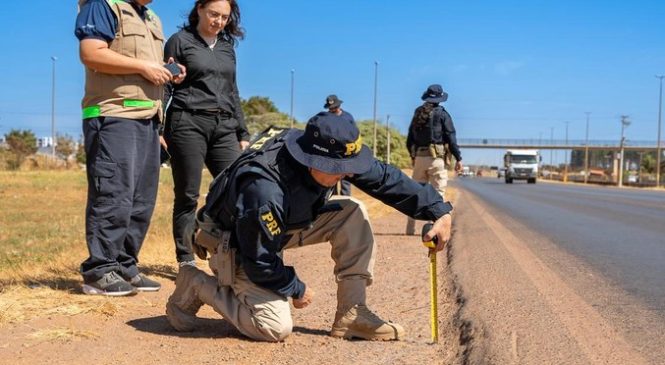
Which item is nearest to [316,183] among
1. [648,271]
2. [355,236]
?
[355,236]

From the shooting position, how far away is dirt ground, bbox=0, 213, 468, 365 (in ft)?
11.6

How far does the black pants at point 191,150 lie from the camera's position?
5367mm

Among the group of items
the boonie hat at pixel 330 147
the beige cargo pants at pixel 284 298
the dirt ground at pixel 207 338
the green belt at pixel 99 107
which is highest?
the green belt at pixel 99 107

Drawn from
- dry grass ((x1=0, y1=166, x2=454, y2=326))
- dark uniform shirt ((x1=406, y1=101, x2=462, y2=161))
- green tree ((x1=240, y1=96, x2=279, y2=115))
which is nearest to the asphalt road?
dark uniform shirt ((x1=406, y1=101, x2=462, y2=161))

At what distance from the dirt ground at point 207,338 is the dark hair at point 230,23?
1.95m

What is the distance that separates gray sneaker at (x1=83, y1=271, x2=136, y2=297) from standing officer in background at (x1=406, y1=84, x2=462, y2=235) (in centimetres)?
459

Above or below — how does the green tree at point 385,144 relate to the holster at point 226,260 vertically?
above

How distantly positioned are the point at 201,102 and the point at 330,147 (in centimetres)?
209

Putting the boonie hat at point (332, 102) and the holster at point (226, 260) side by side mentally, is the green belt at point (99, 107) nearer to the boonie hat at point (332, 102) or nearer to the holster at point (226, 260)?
the holster at point (226, 260)

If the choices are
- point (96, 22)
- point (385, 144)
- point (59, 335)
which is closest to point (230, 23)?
point (96, 22)

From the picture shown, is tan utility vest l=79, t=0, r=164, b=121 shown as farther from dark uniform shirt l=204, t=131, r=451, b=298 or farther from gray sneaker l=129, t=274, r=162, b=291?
dark uniform shirt l=204, t=131, r=451, b=298

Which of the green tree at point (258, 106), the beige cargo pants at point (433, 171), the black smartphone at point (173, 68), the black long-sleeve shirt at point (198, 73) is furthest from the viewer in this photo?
the green tree at point (258, 106)

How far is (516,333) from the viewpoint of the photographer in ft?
12.9

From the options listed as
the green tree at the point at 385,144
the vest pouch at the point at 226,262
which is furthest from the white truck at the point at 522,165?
the vest pouch at the point at 226,262
